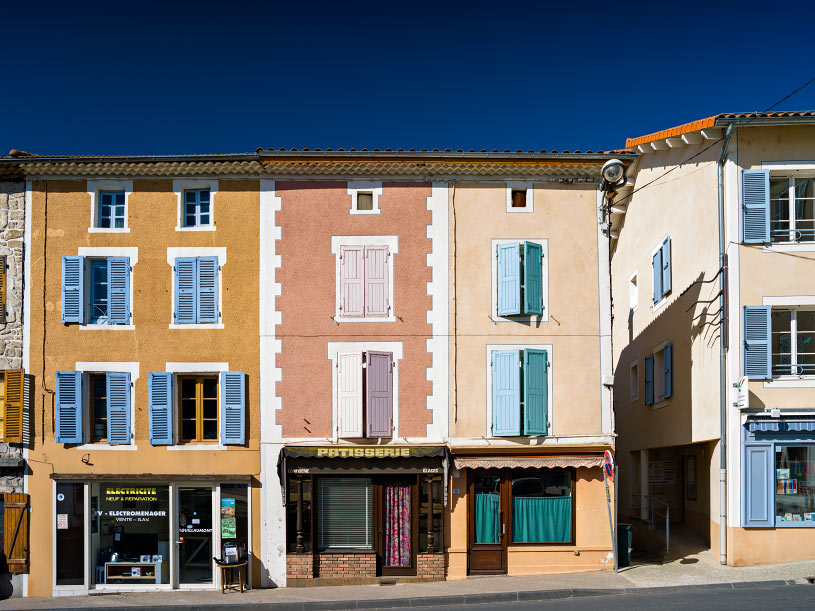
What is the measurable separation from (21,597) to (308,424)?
21.9 ft

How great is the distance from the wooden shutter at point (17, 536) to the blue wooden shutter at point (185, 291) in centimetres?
484

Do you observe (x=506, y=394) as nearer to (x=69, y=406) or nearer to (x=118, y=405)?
(x=118, y=405)

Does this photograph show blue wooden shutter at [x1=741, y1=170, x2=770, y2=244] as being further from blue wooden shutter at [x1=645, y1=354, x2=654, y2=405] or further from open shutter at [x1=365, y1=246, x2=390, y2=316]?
open shutter at [x1=365, y1=246, x2=390, y2=316]

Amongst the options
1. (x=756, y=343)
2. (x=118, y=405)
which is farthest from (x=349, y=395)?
(x=756, y=343)

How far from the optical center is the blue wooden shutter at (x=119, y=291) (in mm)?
18297

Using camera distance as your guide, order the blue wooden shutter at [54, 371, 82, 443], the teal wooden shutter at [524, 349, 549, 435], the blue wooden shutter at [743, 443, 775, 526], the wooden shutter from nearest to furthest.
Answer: the blue wooden shutter at [743, 443, 775, 526]
the teal wooden shutter at [524, 349, 549, 435]
the wooden shutter
the blue wooden shutter at [54, 371, 82, 443]

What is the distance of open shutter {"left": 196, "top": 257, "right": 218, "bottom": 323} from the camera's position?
18281mm

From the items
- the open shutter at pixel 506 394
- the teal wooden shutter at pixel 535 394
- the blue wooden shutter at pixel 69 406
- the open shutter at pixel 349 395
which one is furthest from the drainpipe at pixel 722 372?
the blue wooden shutter at pixel 69 406

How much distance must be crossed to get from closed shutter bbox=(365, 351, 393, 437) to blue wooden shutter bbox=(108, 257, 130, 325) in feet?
16.6

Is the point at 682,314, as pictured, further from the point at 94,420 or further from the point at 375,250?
the point at 94,420

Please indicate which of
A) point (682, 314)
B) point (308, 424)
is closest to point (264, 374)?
point (308, 424)

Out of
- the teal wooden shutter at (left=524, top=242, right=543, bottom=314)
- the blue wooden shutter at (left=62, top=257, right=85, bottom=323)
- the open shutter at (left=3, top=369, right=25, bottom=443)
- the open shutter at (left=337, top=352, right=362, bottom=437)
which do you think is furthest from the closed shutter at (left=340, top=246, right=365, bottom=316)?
the open shutter at (left=3, top=369, right=25, bottom=443)

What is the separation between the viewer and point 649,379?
23.3 meters

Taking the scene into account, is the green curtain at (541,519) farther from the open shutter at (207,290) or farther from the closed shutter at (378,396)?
the open shutter at (207,290)
